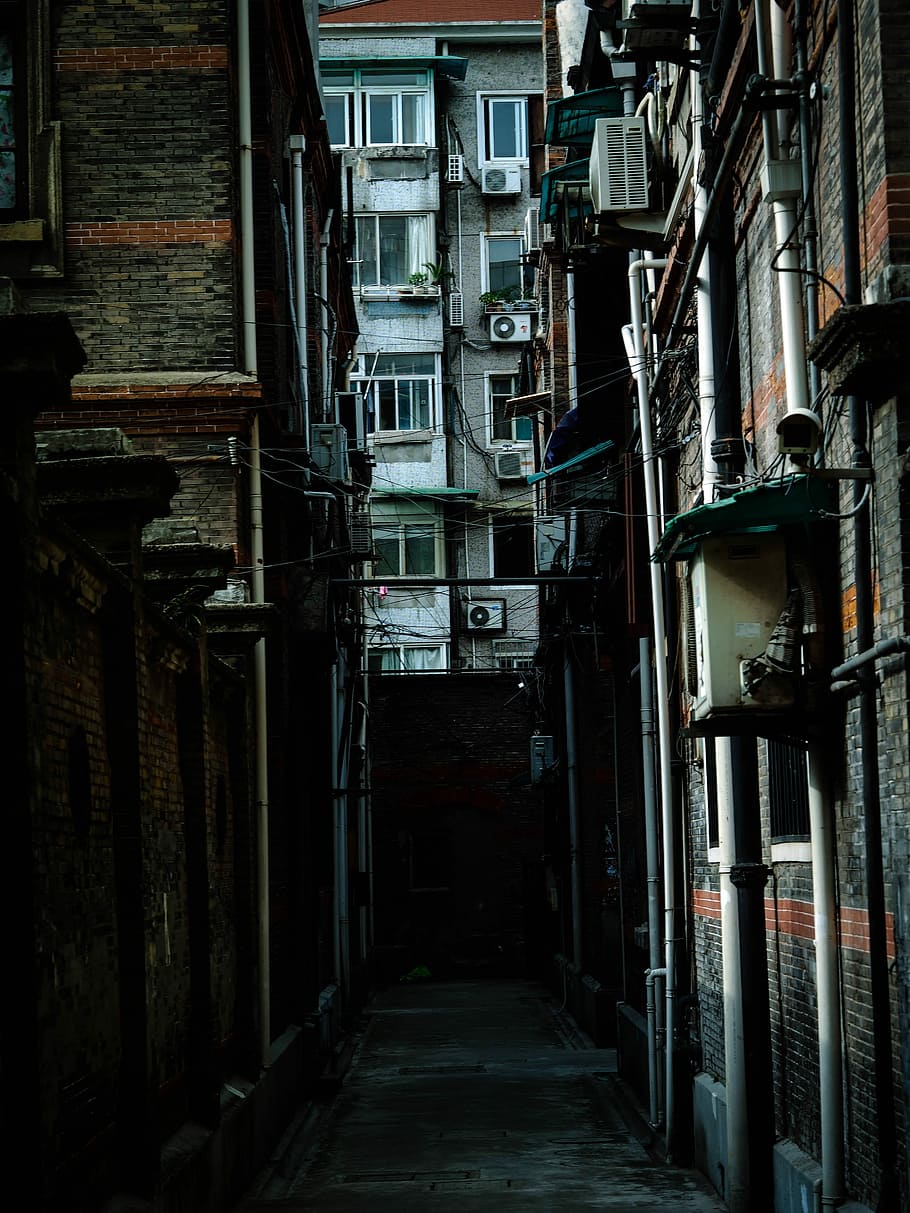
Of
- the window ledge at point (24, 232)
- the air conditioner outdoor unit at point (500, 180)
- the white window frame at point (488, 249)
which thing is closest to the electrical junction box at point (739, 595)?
the window ledge at point (24, 232)

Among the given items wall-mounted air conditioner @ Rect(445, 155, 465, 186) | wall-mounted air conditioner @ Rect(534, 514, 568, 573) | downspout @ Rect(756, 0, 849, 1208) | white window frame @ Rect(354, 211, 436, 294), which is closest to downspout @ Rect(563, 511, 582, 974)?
wall-mounted air conditioner @ Rect(534, 514, 568, 573)

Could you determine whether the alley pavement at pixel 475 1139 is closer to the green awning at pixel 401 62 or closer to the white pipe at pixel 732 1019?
the white pipe at pixel 732 1019

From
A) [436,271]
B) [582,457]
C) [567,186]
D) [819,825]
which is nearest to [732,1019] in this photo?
[819,825]

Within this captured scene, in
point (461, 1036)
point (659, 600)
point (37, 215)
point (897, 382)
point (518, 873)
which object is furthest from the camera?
point (518, 873)

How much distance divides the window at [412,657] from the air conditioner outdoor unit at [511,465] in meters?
4.05

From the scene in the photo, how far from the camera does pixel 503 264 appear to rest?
3872 cm

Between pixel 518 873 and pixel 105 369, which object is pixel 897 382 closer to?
pixel 105 369

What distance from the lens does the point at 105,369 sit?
15391mm

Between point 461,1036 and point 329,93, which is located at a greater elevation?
point 329,93

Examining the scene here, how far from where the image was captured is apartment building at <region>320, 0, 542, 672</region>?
120 feet

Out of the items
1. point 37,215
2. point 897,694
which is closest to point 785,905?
point 897,694

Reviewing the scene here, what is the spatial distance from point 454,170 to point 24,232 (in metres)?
24.1

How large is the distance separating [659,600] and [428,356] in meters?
24.7

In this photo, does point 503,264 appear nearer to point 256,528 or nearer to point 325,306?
point 325,306
